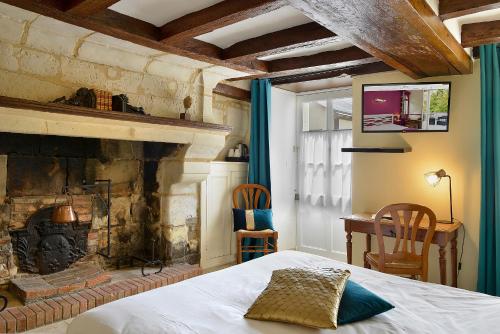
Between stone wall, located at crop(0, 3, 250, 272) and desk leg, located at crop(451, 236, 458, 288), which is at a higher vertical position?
stone wall, located at crop(0, 3, 250, 272)

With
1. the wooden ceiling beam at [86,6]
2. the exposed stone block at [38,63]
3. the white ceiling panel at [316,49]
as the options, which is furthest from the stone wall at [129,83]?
the white ceiling panel at [316,49]

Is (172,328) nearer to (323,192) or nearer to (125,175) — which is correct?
(125,175)

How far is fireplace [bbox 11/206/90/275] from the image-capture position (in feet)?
10.1

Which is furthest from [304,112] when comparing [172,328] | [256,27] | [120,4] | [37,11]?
[172,328]

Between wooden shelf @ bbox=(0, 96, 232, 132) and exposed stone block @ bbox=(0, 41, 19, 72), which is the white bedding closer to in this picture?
wooden shelf @ bbox=(0, 96, 232, 132)

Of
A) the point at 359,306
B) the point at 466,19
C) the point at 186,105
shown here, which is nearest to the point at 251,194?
the point at 186,105

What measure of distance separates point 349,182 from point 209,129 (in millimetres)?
1844

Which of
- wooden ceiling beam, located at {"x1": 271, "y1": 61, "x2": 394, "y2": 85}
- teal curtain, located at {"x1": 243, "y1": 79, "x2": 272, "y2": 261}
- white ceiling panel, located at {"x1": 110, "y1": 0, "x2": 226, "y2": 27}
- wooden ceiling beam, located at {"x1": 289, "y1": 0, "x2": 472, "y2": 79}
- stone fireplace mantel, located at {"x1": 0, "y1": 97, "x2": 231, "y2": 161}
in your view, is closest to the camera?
wooden ceiling beam, located at {"x1": 289, "y1": 0, "x2": 472, "y2": 79}

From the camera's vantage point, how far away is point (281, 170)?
4770mm

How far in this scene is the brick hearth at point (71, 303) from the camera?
8.40 ft

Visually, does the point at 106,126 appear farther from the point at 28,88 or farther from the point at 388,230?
the point at 388,230

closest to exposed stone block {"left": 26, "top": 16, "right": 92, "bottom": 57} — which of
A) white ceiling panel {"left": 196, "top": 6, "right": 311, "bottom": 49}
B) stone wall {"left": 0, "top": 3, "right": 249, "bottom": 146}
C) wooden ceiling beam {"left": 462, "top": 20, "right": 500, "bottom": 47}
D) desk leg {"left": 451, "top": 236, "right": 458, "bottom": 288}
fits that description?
stone wall {"left": 0, "top": 3, "right": 249, "bottom": 146}

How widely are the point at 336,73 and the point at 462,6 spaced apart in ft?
5.99

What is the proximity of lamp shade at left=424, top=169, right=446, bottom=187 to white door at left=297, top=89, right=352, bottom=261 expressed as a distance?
1.19 m
